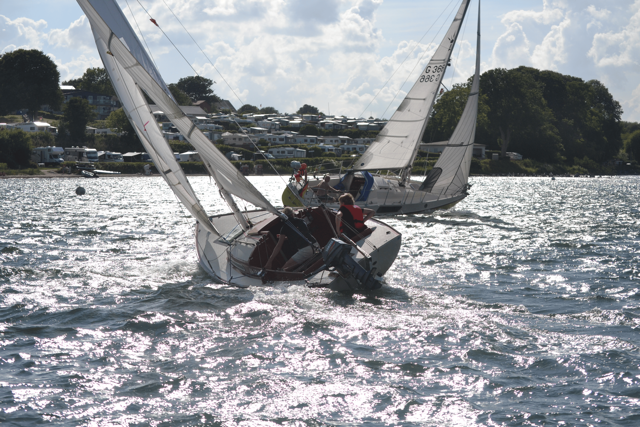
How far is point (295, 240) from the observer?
Result: 12.5 meters

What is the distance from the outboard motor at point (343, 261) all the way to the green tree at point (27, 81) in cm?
11030

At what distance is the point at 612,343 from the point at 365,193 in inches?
720

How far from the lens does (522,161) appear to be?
10244 cm

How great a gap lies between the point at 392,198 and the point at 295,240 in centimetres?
1488

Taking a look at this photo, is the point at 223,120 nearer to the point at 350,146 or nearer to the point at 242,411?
the point at 350,146

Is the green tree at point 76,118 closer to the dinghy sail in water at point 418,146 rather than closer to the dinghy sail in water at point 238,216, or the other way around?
the dinghy sail in water at point 418,146

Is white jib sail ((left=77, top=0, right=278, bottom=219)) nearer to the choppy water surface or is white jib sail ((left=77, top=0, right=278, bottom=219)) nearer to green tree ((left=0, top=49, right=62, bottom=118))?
the choppy water surface

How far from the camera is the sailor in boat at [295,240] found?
11.8 meters

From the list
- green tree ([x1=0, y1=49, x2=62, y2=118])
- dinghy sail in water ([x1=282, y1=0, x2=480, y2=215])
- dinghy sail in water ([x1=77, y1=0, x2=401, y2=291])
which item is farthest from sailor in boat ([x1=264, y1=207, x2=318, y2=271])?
green tree ([x1=0, y1=49, x2=62, y2=118])

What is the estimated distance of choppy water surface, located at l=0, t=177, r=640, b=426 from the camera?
6.09 m

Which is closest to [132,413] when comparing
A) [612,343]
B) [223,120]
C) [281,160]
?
[612,343]

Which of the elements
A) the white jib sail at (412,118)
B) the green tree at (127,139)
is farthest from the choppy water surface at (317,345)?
the green tree at (127,139)

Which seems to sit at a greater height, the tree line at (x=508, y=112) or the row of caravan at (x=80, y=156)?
the tree line at (x=508, y=112)

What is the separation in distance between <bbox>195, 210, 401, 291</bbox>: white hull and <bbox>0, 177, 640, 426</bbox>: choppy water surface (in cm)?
36
